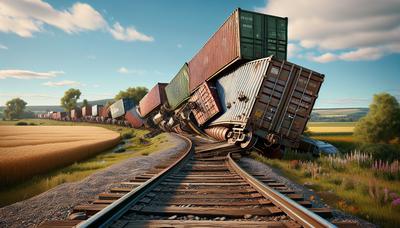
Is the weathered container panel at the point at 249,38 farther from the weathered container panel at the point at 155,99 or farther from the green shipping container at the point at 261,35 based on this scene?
the weathered container panel at the point at 155,99

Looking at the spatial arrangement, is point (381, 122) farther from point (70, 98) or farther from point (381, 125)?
point (70, 98)

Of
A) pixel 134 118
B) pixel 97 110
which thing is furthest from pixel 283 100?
pixel 97 110

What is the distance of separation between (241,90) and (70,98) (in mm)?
128126

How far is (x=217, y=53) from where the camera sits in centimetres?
1839

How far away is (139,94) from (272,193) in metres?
97.4

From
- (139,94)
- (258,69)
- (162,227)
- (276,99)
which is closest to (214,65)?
(258,69)

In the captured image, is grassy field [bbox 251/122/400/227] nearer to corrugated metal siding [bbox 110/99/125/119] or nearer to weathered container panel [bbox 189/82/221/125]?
weathered container panel [bbox 189/82/221/125]

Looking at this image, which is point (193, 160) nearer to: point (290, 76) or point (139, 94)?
point (290, 76)

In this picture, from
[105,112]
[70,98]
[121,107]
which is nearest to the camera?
[121,107]

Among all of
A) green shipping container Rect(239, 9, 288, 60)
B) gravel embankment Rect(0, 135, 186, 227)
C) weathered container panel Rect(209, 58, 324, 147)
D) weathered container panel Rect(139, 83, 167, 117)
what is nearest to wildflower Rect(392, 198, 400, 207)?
gravel embankment Rect(0, 135, 186, 227)

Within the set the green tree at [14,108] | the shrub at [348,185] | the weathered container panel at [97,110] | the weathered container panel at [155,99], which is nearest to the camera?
the shrub at [348,185]

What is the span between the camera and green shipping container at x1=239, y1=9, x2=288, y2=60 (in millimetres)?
15148

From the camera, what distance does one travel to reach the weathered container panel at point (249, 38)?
49.6 feet

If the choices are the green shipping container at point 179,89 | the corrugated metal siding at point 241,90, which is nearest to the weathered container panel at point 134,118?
the green shipping container at point 179,89
